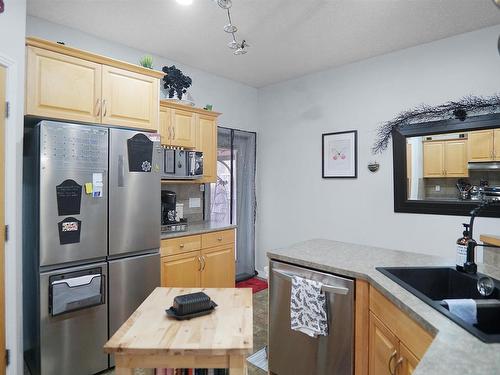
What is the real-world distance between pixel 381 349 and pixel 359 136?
99.2 inches

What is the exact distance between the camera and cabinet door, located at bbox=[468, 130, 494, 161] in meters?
2.68

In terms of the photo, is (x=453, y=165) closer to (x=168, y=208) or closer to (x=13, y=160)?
(x=168, y=208)

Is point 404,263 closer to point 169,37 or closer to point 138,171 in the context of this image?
point 138,171

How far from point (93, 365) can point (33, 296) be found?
655 mm

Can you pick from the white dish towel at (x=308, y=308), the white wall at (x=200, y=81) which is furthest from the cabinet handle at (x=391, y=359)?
the white wall at (x=200, y=81)

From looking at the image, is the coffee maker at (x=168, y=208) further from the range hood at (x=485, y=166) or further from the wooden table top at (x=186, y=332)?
the range hood at (x=485, y=166)

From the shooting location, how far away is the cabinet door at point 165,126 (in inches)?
119

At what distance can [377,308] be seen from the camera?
1533mm

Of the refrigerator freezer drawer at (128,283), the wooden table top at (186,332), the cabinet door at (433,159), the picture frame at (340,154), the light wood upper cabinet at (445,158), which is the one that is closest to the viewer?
the wooden table top at (186,332)

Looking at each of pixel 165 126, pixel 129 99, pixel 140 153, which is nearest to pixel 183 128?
pixel 165 126

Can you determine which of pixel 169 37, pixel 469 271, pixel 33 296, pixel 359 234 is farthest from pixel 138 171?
pixel 359 234

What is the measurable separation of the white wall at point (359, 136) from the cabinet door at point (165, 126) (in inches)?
67.7

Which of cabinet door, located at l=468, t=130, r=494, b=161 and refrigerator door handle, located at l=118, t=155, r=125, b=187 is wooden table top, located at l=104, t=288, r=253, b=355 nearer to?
refrigerator door handle, located at l=118, t=155, r=125, b=187

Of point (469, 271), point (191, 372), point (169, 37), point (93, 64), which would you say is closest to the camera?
point (191, 372)
